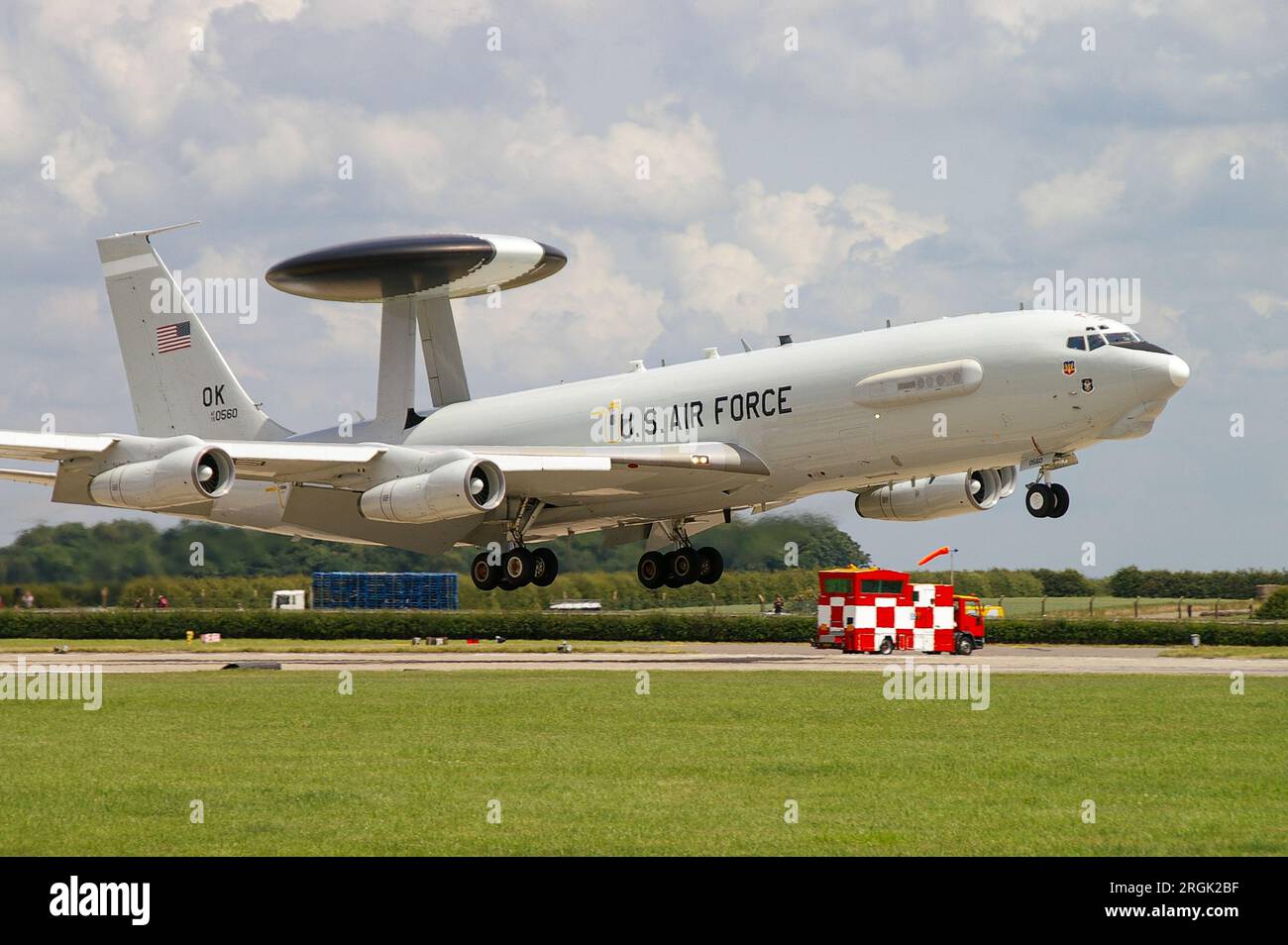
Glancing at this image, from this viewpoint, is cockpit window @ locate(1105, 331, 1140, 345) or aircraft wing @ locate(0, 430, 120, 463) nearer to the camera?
cockpit window @ locate(1105, 331, 1140, 345)

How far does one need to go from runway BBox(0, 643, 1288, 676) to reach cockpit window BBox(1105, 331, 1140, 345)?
1344 cm

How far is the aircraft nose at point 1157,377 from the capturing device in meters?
33.4

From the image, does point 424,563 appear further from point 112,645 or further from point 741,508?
point 741,508

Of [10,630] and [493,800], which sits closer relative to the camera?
[493,800]

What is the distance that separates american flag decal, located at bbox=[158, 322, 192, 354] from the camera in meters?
50.5

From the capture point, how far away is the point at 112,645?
209 feet

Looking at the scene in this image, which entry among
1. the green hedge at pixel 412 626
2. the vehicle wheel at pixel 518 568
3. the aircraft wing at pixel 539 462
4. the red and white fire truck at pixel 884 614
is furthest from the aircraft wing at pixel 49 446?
the red and white fire truck at pixel 884 614

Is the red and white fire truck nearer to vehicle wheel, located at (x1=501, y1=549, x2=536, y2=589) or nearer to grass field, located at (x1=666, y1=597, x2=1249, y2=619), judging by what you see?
grass field, located at (x1=666, y1=597, x2=1249, y2=619)

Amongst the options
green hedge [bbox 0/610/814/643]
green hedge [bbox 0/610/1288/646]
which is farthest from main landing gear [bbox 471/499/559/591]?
green hedge [bbox 0/610/1288/646]

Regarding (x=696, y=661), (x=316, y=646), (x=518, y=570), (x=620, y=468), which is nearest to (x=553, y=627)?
(x=316, y=646)
